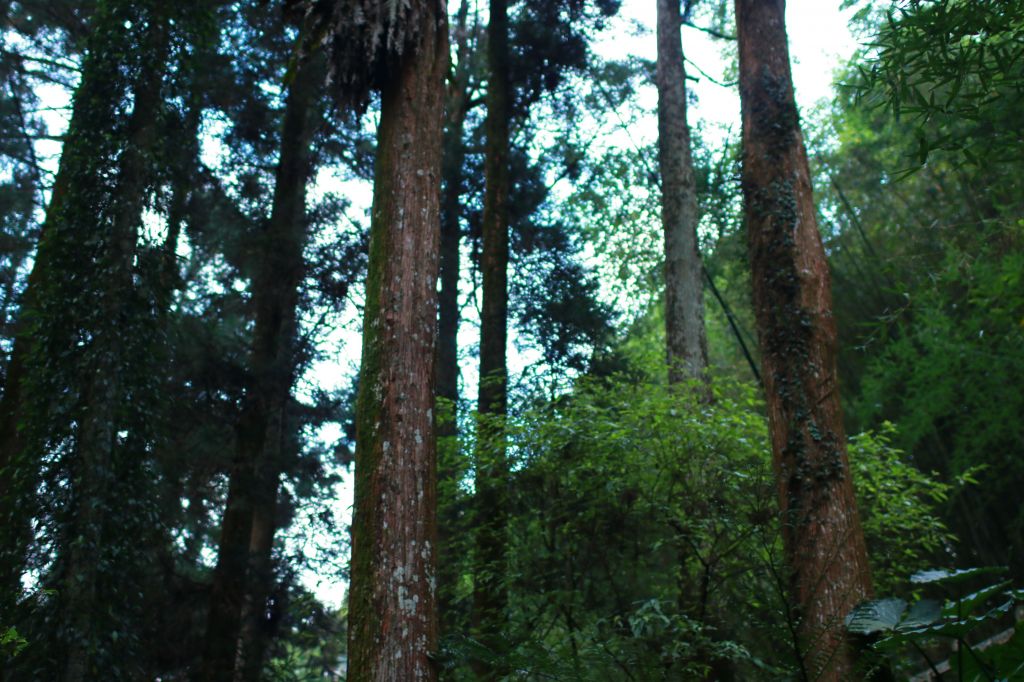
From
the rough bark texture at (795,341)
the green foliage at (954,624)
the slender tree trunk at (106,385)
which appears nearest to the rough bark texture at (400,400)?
the rough bark texture at (795,341)

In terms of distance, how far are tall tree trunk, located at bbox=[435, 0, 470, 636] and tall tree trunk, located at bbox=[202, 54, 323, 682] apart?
7.64 ft

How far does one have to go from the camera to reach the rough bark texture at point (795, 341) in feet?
15.9

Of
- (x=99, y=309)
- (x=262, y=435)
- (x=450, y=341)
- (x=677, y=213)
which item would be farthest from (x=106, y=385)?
(x=677, y=213)

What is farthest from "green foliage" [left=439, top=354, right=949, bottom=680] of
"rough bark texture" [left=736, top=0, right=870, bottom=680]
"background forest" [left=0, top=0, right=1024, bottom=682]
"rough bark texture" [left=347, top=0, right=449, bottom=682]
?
"rough bark texture" [left=347, top=0, right=449, bottom=682]

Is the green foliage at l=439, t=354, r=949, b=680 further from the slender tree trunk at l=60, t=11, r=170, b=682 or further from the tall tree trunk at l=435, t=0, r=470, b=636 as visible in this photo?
the slender tree trunk at l=60, t=11, r=170, b=682

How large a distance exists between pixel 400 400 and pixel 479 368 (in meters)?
4.90

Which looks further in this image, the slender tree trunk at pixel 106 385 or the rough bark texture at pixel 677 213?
the rough bark texture at pixel 677 213

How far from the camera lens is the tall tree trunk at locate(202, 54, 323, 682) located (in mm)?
10031

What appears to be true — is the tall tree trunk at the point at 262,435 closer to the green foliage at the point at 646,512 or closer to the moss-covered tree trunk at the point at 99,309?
→ the moss-covered tree trunk at the point at 99,309

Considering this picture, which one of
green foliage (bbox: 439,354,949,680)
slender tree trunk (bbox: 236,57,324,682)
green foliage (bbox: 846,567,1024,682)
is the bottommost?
green foliage (bbox: 846,567,1024,682)

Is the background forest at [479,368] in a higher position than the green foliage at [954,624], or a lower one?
higher

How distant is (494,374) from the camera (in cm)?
930

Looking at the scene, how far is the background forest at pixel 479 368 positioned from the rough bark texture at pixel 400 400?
0.11ft

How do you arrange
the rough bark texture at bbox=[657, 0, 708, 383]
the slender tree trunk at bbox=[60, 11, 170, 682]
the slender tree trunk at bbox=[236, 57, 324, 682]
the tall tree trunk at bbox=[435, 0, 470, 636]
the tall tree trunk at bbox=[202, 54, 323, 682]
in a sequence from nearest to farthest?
the slender tree trunk at bbox=[60, 11, 170, 682], the tall tree trunk at bbox=[435, 0, 470, 636], the rough bark texture at bbox=[657, 0, 708, 383], the tall tree trunk at bbox=[202, 54, 323, 682], the slender tree trunk at bbox=[236, 57, 324, 682]
